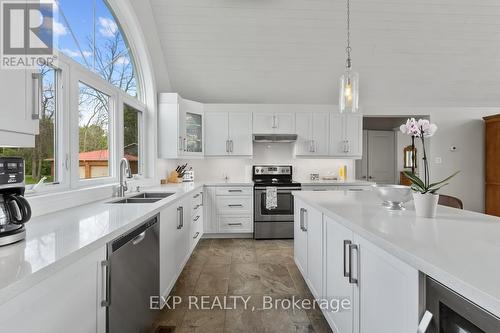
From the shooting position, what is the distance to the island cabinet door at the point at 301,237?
2389mm

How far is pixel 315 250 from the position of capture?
6.73ft

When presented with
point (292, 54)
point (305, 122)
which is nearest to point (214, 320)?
point (305, 122)

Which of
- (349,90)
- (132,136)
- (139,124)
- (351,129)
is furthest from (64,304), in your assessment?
(351,129)

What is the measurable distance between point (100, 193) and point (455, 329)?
2.42 metres

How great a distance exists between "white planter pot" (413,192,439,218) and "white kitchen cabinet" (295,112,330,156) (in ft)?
9.98

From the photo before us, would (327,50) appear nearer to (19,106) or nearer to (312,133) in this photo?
(312,133)

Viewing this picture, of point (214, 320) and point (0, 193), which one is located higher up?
point (0, 193)

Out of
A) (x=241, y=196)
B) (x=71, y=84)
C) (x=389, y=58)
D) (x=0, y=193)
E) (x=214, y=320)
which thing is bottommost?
(x=214, y=320)

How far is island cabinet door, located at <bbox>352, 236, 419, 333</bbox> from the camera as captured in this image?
0.92m

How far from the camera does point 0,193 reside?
0.94 m

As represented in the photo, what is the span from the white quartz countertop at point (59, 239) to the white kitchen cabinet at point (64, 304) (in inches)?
2.2

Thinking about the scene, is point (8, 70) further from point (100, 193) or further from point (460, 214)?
point (460, 214)

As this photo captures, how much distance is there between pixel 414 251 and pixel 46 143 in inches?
90.9

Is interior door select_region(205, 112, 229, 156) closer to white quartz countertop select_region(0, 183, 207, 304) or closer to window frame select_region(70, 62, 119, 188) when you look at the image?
window frame select_region(70, 62, 119, 188)
